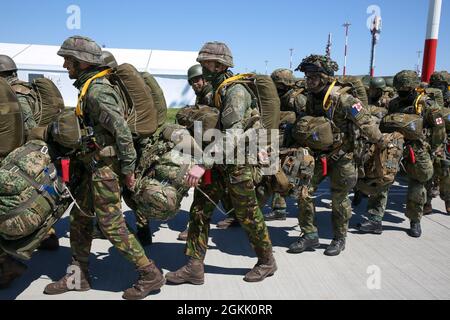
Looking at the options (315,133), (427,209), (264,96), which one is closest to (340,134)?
(315,133)

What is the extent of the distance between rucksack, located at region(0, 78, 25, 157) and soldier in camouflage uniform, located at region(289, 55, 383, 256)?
2.67 m

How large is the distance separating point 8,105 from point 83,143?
2.23 ft

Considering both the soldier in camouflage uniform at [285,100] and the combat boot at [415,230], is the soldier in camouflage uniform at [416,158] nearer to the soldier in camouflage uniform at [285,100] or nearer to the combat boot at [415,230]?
the combat boot at [415,230]

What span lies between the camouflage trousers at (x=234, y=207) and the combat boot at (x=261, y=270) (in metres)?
0.08

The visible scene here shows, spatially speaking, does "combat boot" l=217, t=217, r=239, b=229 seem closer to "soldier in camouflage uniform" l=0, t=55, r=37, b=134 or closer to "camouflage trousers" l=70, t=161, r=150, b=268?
"camouflage trousers" l=70, t=161, r=150, b=268

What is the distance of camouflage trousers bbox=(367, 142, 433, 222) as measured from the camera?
16.2ft

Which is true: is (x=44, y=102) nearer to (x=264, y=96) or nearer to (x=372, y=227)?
(x=264, y=96)

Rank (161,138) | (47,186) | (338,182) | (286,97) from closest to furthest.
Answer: (47,186), (161,138), (338,182), (286,97)

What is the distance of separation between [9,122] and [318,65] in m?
2.86

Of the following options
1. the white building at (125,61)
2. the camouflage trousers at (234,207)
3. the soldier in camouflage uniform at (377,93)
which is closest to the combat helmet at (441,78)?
the soldier in camouflage uniform at (377,93)

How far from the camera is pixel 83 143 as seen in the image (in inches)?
119

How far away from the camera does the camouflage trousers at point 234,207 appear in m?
3.33
